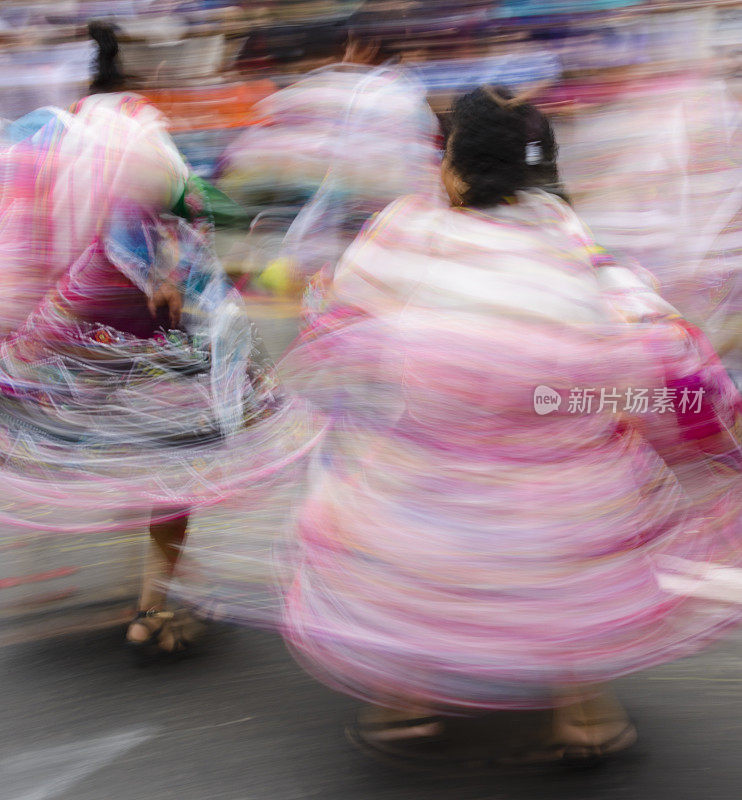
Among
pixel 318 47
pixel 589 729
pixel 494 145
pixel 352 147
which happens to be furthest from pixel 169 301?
pixel 318 47

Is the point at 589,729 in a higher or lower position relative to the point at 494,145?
lower

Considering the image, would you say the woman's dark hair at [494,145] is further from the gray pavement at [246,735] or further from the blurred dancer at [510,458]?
the gray pavement at [246,735]

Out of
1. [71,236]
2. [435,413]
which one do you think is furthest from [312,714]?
[71,236]

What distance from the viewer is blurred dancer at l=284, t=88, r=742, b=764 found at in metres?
1.92

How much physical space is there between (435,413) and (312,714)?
100 cm

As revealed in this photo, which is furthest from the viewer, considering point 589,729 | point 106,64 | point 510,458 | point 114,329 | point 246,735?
point 106,64

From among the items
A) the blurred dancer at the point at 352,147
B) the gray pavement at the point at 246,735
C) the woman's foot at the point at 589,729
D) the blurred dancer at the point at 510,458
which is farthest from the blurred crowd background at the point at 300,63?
the woman's foot at the point at 589,729

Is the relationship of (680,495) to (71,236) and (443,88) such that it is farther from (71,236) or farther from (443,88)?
(443,88)

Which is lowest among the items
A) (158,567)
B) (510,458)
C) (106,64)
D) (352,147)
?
(158,567)

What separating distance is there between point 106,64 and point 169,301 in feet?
2.08

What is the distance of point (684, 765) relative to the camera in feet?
7.65

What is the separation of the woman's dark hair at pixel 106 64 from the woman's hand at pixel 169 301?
54 cm

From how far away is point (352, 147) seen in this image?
9.12 feet

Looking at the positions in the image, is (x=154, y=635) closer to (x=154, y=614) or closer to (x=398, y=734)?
(x=154, y=614)
